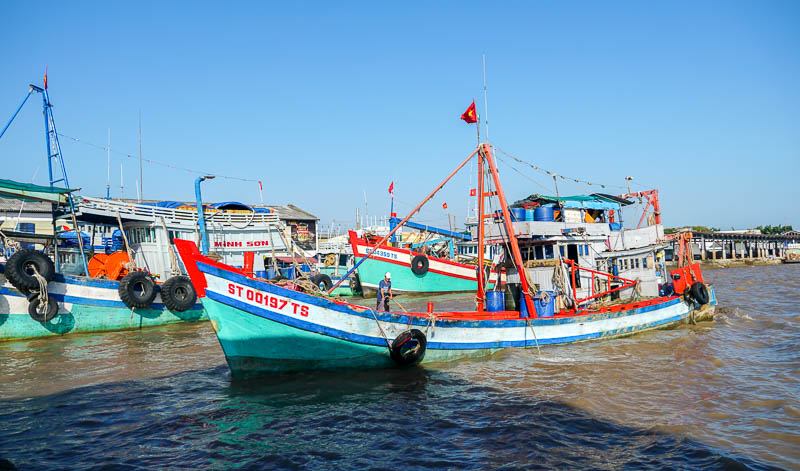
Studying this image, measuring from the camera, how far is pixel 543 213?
18781mm

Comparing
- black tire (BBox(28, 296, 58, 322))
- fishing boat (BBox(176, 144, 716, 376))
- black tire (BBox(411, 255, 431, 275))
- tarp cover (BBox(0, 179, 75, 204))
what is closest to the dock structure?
black tire (BBox(411, 255, 431, 275))

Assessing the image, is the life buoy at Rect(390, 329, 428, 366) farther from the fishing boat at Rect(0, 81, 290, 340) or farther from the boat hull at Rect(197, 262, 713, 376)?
the fishing boat at Rect(0, 81, 290, 340)

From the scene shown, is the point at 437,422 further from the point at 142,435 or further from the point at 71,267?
the point at 71,267

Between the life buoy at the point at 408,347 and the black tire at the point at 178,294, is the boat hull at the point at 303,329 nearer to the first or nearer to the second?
the life buoy at the point at 408,347

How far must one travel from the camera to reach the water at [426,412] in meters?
7.46

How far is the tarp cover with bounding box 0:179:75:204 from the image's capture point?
681 inches

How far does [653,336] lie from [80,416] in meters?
15.1

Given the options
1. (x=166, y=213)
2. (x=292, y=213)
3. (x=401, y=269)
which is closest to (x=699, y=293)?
(x=401, y=269)

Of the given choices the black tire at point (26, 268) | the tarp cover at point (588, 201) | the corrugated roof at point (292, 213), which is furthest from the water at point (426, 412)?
the corrugated roof at point (292, 213)

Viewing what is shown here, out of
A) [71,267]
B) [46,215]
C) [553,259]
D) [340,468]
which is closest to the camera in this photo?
[340,468]

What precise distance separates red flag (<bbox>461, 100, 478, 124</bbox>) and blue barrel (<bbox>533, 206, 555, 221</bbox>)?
580 centimetres

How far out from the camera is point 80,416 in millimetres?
9227

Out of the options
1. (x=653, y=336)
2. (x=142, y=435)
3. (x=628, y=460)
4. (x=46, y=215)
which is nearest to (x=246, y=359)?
(x=142, y=435)

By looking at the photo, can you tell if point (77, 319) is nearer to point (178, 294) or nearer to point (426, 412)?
point (178, 294)
